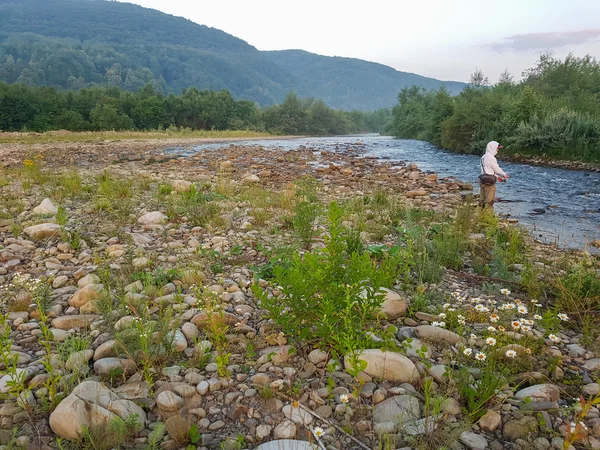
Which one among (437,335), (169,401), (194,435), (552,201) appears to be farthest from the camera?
(552,201)

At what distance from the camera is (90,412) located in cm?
203

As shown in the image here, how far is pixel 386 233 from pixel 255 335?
3440 millimetres

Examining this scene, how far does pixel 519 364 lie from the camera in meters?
2.58

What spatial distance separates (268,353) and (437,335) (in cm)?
138

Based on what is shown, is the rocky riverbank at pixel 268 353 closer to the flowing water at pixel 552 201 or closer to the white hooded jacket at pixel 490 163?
the flowing water at pixel 552 201

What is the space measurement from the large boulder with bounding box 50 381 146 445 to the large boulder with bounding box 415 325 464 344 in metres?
2.14

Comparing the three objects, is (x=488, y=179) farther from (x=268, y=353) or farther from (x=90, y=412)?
(x=90, y=412)

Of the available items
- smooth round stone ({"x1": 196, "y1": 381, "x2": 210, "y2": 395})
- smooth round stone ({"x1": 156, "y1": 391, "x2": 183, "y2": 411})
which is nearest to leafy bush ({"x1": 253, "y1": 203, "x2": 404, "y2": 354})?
smooth round stone ({"x1": 196, "y1": 381, "x2": 210, "y2": 395})

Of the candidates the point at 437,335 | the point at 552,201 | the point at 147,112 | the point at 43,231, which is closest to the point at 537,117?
the point at 552,201

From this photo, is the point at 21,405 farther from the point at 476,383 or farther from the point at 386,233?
the point at 386,233

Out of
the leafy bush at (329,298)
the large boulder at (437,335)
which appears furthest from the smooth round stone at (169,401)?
the large boulder at (437,335)

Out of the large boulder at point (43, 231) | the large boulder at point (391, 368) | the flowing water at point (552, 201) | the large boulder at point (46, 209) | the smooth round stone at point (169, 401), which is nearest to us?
the smooth round stone at point (169, 401)

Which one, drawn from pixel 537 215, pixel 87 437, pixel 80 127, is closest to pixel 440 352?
pixel 87 437

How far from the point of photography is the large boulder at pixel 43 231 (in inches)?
196
